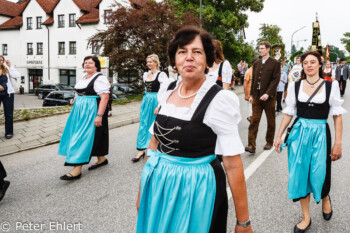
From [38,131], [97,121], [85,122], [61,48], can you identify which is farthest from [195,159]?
[61,48]

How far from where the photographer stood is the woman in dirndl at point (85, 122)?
13.9 ft

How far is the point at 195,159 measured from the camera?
1630mm

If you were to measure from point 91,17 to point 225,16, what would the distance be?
59.8 ft

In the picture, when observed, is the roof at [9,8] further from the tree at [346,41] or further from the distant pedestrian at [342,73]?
the tree at [346,41]

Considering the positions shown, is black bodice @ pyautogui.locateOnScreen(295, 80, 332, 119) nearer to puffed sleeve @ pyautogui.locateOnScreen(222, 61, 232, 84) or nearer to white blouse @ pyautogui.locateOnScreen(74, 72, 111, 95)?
puffed sleeve @ pyautogui.locateOnScreen(222, 61, 232, 84)

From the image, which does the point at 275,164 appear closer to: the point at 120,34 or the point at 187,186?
the point at 187,186

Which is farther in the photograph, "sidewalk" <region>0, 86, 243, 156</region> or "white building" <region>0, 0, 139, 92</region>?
"white building" <region>0, 0, 139, 92</region>

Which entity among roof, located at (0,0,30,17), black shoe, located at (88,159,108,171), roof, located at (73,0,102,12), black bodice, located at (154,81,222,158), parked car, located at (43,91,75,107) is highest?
roof, located at (0,0,30,17)

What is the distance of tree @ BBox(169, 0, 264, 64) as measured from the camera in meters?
23.3

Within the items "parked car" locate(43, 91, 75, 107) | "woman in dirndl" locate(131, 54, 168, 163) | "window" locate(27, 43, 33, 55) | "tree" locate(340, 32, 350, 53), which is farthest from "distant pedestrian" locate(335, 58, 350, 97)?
"tree" locate(340, 32, 350, 53)

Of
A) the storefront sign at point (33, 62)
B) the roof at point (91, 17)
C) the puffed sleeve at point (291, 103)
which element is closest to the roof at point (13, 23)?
the storefront sign at point (33, 62)

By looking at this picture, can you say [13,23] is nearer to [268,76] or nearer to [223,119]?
[268,76]

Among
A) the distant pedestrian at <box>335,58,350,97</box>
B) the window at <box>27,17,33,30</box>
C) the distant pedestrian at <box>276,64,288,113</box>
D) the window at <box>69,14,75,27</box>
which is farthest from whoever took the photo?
the window at <box>27,17,33,30</box>

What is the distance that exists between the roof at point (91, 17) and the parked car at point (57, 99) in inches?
658
